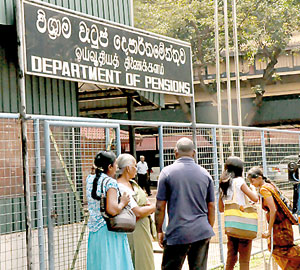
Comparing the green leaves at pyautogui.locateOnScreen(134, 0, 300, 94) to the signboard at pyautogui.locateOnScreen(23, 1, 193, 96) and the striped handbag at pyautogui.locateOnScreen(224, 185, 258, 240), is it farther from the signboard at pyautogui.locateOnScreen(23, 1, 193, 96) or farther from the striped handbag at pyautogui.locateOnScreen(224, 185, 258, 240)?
the striped handbag at pyautogui.locateOnScreen(224, 185, 258, 240)

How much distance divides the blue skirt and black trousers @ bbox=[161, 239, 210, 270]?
1.45ft

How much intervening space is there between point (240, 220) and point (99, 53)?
12.4ft

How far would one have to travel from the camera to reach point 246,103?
32562mm

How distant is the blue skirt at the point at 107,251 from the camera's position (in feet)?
18.7

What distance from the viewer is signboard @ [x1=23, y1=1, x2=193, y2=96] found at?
8.41 meters

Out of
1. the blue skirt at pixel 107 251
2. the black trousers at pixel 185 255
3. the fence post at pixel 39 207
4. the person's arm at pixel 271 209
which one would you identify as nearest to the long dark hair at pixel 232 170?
the person's arm at pixel 271 209

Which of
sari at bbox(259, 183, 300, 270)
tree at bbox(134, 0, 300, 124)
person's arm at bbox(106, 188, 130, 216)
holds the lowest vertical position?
sari at bbox(259, 183, 300, 270)

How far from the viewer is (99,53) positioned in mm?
9414

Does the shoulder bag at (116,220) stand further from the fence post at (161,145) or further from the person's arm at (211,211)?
the fence post at (161,145)

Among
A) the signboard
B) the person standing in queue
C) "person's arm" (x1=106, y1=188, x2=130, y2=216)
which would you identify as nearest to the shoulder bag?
"person's arm" (x1=106, y1=188, x2=130, y2=216)

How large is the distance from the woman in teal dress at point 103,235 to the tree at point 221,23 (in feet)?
73.6

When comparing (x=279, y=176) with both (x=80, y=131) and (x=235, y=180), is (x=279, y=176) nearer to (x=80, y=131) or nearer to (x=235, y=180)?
(x=235, y=180)

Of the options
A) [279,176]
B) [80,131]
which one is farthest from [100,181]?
[279,176]

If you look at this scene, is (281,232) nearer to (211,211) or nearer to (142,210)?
(211,211)
